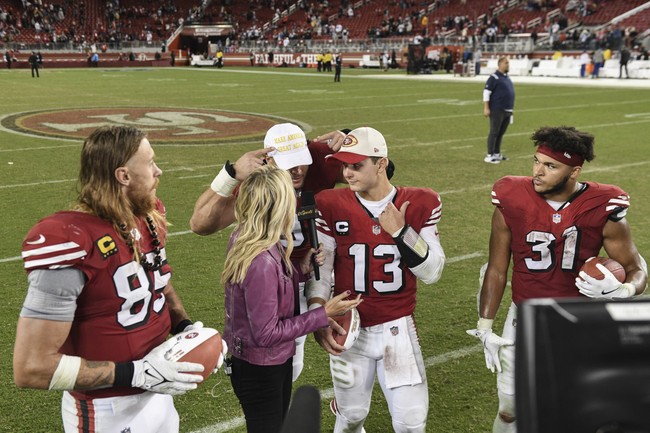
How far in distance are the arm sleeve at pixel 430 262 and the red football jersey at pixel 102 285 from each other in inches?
48.3

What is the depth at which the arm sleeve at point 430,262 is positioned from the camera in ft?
9.89

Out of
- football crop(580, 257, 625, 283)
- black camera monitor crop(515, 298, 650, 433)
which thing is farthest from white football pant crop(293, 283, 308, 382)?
black camera monitor crop(515, 298, 650, 433)

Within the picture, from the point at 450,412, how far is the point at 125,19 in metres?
56.9

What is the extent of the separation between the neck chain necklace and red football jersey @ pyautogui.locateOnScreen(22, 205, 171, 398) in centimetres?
2

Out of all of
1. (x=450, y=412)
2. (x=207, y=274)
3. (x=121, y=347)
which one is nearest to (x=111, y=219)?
(x=121, y=347)

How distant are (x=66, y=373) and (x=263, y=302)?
78 cm

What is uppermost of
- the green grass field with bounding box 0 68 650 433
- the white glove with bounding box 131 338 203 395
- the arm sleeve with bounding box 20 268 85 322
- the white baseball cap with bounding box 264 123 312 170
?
the white baseball cap with bounding box 264 123 312 170

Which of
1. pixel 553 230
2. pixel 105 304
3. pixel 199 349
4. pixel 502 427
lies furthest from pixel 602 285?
pixel 105 304

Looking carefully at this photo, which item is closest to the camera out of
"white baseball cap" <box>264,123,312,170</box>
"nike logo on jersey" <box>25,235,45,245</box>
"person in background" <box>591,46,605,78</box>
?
"nike logo on jersey" <box>25,235,45,245</box>

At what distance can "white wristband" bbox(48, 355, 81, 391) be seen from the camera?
206 cm

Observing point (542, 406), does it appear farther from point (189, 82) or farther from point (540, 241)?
point (189, 82)

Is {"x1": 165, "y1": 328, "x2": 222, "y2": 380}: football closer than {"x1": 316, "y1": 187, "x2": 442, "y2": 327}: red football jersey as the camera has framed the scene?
Yes

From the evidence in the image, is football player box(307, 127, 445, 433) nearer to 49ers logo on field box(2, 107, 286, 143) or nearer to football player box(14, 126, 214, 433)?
football player box(14, 126, 214, 433)

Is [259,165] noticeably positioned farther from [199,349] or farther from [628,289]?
[628,289]
